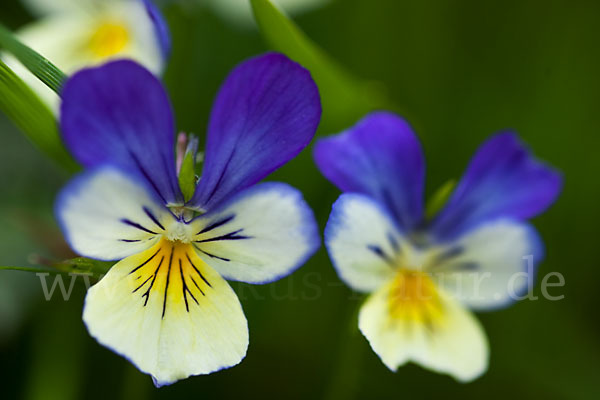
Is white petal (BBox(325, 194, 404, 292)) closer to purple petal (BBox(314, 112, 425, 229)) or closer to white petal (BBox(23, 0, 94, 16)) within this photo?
purple petal (BBox(314, 112, 425, 229))

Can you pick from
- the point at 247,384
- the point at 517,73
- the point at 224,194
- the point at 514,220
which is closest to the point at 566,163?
the point at 517,73

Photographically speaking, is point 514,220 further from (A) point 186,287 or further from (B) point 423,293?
(A) point 186,287

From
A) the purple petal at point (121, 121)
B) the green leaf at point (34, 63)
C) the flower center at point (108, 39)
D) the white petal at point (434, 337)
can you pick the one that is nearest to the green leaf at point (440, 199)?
the white petal at point (434, 337)

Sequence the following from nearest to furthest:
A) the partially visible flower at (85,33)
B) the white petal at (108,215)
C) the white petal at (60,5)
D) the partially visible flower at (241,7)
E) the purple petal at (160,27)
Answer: the white petal at (108,215) → the purple petal at (160,27) → the partially visible flower at (85,33) → the white petal at (60,5) → the partially visible flower at (241,7)

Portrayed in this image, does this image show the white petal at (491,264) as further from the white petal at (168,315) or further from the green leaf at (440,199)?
the white petal at (168,315)

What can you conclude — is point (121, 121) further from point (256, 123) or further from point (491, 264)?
point (491, 264)

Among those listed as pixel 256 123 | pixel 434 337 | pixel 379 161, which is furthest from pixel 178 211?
pixel 434 337
